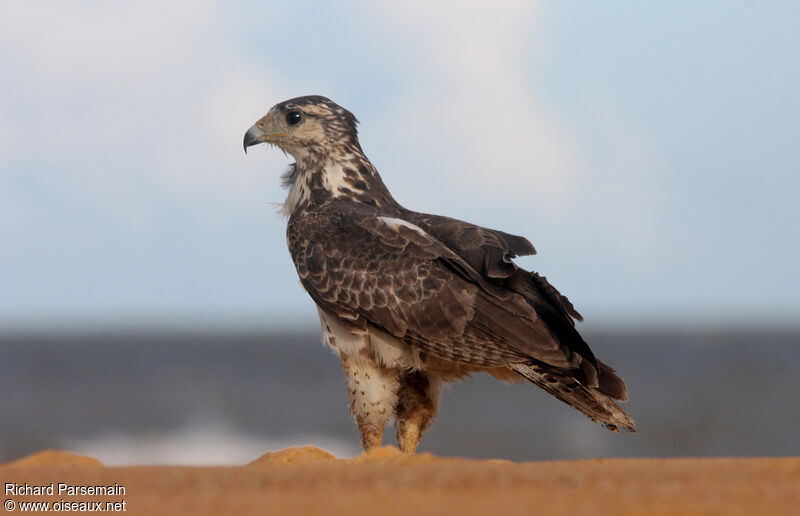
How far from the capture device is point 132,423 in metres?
26.1

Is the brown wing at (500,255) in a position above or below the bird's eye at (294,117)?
below

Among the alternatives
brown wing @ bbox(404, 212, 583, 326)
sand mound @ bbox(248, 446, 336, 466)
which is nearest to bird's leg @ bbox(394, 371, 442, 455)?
brown wing @ bbox(404, 212, 583, 326)

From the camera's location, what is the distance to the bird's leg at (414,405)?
830cm

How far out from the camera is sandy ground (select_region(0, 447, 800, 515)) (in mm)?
4121

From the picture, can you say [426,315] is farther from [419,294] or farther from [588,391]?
[588,391]

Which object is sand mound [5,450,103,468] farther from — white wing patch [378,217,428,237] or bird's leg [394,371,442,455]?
white wing patch [378,217,428,237]

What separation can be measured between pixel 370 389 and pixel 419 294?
0.79m

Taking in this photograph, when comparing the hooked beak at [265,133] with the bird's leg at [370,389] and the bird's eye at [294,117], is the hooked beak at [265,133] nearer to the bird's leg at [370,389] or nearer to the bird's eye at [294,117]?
the bird's eye at [294,117]

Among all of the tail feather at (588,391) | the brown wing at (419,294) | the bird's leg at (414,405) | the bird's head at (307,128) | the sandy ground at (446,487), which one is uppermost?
the bird's head at (307,128)

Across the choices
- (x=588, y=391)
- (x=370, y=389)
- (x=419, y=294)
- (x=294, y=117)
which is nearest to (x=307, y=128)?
(x=294, y=117)

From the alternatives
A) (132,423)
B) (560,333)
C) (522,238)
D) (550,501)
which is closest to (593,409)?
(560,333)

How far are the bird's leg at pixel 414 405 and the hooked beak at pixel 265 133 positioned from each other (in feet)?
7.67

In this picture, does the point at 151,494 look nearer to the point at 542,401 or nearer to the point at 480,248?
the point at 480,248

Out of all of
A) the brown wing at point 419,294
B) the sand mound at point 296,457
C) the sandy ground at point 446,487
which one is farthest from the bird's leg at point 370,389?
the sandy ground at point 446,487
